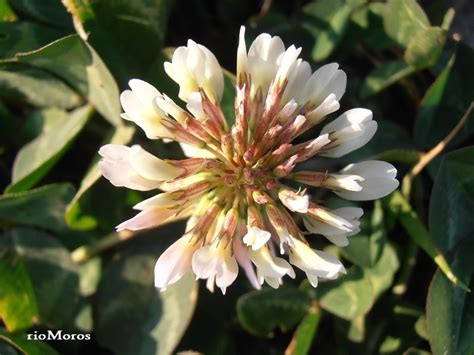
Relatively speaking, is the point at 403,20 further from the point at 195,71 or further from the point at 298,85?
the point at 195,71

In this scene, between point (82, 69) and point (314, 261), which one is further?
point (82, 69)

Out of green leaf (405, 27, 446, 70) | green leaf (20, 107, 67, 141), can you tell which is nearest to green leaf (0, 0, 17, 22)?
green leaf (20, 107, 67, 141)

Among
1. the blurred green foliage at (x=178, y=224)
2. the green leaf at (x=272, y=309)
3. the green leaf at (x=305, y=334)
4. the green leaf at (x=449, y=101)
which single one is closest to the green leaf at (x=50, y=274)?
the blurred green foliage at (x=178, y=224)

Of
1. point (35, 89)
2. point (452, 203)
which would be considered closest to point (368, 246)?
point (452, 203)

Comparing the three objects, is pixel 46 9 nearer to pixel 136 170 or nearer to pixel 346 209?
pixel 136 170

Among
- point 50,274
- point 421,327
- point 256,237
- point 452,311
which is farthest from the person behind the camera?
point 50,274
